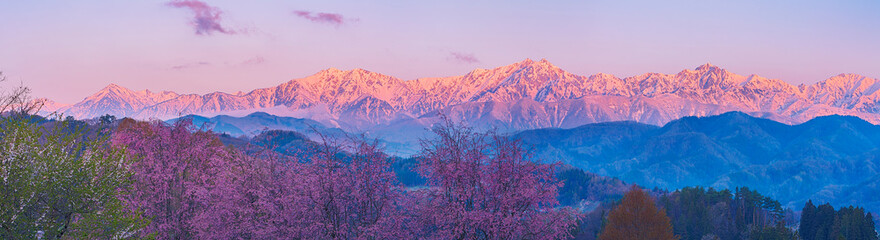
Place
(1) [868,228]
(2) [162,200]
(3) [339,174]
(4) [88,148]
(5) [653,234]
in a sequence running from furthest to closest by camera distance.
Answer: (1) [868,228] → (5) [653,234] → (2) [162,200] → (3) [339,174] → (4) [88,148]

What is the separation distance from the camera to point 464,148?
112 ft

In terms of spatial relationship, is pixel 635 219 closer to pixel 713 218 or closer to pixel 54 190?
pixel 713 218

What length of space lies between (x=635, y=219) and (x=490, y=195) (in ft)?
280

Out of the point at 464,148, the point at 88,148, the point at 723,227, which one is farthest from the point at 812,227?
the point at 88,148

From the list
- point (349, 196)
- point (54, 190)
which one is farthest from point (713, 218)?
point (54, 190)

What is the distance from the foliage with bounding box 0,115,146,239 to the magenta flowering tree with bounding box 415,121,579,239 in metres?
13.8

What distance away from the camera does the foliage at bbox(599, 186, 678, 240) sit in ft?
359

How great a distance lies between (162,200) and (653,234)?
85.9 m

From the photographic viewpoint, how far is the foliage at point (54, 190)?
83.1 feet

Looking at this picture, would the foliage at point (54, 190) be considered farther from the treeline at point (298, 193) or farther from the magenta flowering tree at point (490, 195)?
the magenta flowering tree at point (490, 195)

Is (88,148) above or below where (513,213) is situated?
above

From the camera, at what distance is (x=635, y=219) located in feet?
366

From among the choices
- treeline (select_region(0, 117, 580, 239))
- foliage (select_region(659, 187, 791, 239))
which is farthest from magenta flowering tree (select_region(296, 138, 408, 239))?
foliage (select_region(659, 187, 791, 239))

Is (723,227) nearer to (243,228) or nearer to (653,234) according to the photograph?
(653,234)
